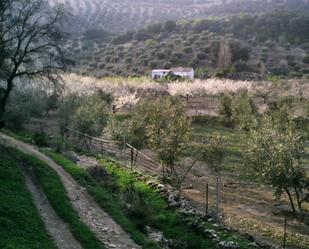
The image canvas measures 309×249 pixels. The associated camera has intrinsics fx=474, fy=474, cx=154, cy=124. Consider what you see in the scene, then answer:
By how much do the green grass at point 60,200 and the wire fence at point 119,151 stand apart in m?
6.50

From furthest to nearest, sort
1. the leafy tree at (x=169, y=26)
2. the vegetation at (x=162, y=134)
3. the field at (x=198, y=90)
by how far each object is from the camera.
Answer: the leafy tree at (x=169, y=26), the field at (x=198, y=90), the vegetation at (x=162, y=134)

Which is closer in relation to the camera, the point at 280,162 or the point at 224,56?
the point at 280,162

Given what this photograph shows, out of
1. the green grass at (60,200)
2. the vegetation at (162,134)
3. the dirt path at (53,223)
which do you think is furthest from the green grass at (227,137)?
the dirt path at (53,223)

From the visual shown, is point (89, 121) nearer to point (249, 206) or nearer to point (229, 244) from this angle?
point (249, 206)

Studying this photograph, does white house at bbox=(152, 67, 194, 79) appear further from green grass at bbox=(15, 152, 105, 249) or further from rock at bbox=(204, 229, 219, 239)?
rock at bbox=(204, 229, 219, 239)

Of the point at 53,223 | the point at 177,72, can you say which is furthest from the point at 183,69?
the point at 53,223

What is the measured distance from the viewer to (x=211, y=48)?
109 metres

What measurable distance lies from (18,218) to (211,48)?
96.5 m

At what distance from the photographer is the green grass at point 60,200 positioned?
1659cm

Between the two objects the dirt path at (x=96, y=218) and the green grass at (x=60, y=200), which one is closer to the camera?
the green grass at (x=60, y=200)

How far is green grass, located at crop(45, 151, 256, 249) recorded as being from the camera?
18984mm

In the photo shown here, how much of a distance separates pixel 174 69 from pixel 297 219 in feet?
247

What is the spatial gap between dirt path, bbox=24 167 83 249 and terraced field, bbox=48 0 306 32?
12065cm

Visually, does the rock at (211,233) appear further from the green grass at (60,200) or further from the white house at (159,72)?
the white house at (159,72)
